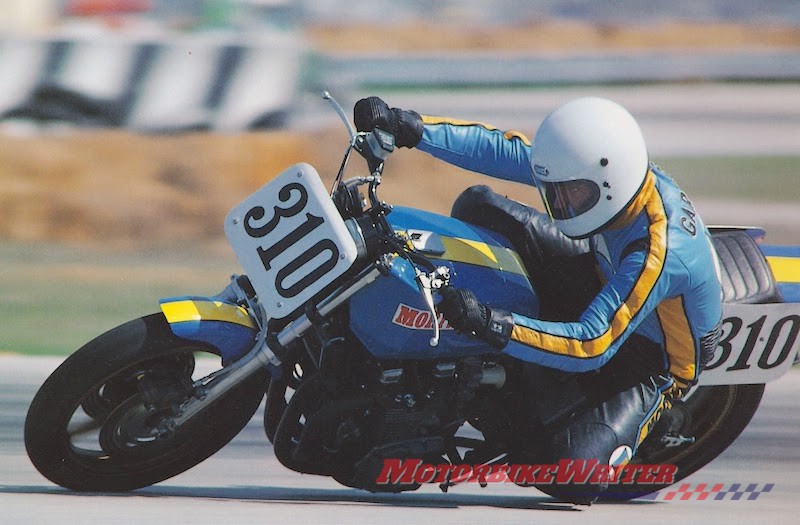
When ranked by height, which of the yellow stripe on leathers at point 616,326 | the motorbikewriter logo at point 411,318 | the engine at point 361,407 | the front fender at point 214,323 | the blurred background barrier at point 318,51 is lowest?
the blurred background barrier at point 318,51

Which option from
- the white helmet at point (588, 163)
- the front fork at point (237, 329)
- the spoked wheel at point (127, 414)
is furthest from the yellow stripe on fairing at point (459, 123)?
the spoked wheel at point (127, 414)

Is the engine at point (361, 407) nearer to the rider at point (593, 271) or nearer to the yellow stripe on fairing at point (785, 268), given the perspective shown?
the rider at point (593, 271)

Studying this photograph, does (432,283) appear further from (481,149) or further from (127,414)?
(127,414)

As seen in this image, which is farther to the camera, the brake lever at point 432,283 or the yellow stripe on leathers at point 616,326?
the yellow stripe on leathers at point 616,326

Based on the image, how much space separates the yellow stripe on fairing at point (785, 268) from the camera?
414 cm

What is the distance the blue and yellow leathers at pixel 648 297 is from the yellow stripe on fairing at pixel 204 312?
0.85 m

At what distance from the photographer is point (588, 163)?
350 cm

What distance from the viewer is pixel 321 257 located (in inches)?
137

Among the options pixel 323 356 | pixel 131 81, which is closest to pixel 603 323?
pixel 323 356

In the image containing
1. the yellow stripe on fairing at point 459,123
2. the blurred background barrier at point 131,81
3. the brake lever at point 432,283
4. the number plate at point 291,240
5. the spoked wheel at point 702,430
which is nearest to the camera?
the brake lever at point 432,283

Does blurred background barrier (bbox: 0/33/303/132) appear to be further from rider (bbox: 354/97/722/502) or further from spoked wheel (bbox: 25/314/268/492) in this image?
spoked wheel (bbox: 25/314/268/492)

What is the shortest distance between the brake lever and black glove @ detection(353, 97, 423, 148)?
2.32 feet

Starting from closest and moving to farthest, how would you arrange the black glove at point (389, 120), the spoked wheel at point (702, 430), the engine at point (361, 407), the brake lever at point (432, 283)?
the brake lever at point (432, 283) → the engine at point (361, 407) → the black glove at point (389, 120) → the spoked wheel at point (702, 430)

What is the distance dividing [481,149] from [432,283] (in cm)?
99
